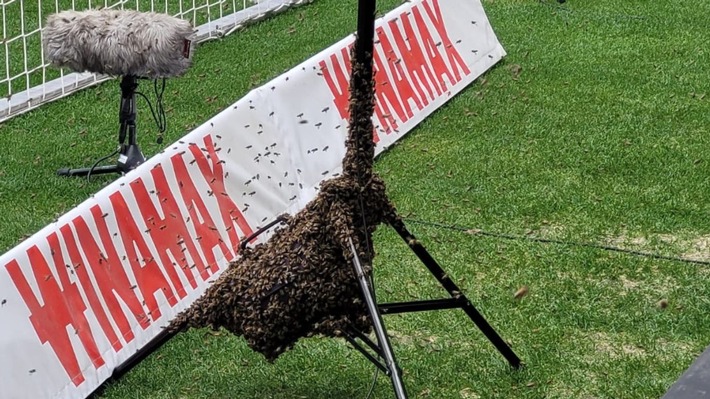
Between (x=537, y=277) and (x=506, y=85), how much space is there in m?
4.03

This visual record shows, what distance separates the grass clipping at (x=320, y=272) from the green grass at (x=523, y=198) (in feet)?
2.39

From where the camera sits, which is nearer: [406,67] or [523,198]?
[523,198]

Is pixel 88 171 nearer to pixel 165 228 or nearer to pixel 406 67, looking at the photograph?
pixel 165 228

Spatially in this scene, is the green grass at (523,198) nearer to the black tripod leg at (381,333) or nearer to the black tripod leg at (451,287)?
the black tripod leg at (451,287)

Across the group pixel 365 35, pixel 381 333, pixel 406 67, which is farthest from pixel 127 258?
pixel 406 67

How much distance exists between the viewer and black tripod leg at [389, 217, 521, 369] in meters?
4.67

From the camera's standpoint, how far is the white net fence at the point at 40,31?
984 cm

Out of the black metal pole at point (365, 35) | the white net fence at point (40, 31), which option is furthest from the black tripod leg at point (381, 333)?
the white net fence at point (40, 31)

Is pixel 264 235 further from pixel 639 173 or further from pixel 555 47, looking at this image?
pixel 555 47

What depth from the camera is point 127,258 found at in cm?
543

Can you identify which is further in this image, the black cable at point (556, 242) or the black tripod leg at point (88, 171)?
the black tripod leg at point (88, 171)

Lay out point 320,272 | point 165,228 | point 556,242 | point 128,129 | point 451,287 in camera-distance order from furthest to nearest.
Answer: point 128,129
point 556,242
point 165,228
point 451,287
point 320,272

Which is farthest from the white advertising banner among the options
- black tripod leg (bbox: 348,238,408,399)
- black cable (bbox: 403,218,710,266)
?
black tripod leg (bbox: 348,238,408,399)

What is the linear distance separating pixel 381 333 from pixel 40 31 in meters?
7.09
